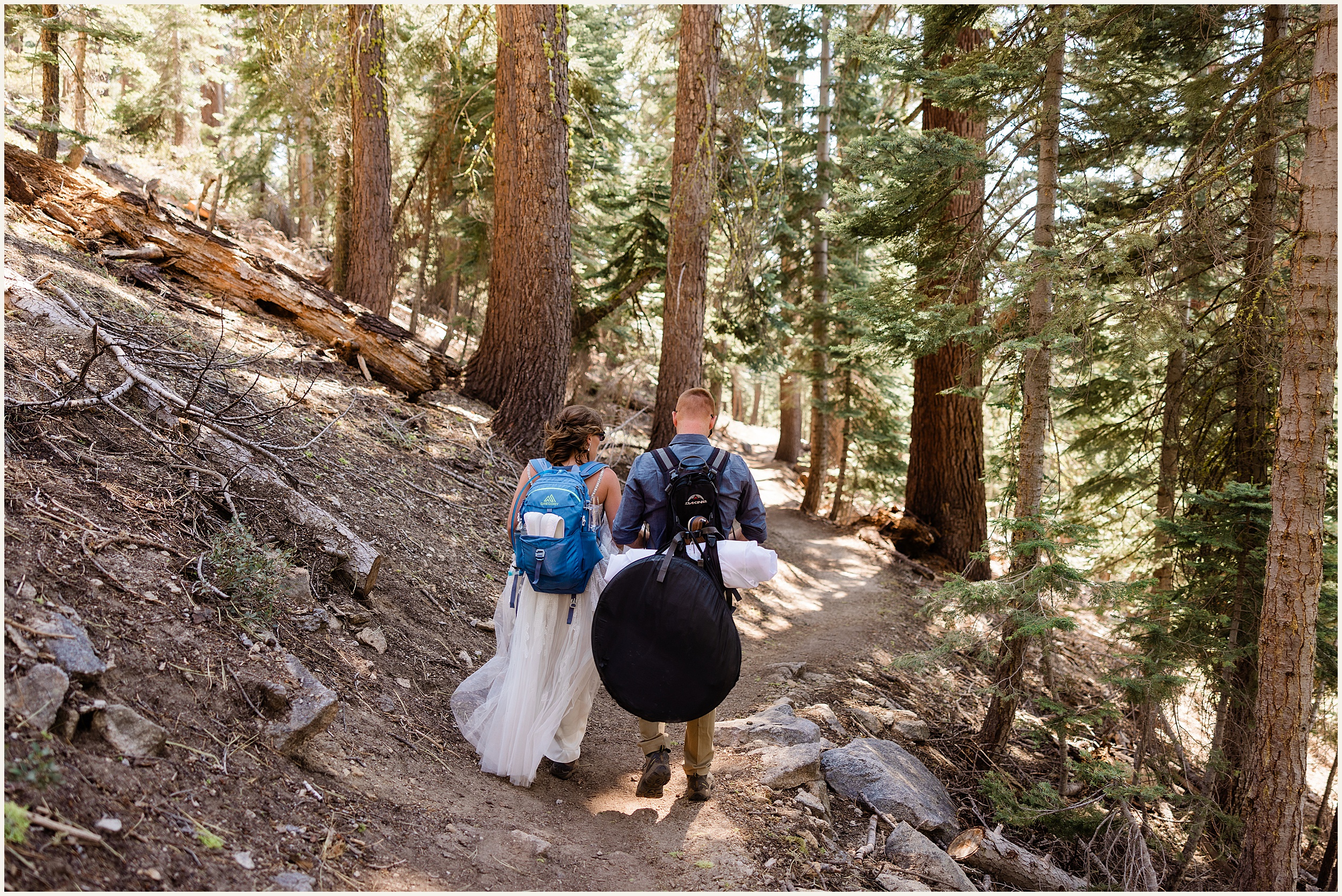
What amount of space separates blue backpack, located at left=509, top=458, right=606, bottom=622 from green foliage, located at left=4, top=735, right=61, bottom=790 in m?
2.10

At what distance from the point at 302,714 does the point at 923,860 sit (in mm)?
3576

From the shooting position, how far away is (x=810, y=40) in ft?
51.4

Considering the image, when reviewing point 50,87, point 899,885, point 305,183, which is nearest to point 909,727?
point 899,885

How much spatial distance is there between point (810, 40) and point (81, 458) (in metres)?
15.9

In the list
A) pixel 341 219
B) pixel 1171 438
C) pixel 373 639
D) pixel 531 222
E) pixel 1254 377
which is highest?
pixel 341 219

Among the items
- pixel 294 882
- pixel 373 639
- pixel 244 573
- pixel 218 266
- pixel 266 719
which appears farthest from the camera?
pixel 218 266

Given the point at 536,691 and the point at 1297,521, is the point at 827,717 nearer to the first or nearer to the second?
the point at 536,691

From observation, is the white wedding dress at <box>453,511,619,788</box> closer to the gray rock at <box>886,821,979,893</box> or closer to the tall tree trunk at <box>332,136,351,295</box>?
the gray rock at <box>886,821,979,893</box>

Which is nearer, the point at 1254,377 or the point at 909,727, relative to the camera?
the point at 909,727

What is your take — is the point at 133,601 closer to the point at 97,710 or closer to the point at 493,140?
the point at 97,710

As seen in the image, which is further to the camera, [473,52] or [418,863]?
[473,52]

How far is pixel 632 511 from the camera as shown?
4.03 meters

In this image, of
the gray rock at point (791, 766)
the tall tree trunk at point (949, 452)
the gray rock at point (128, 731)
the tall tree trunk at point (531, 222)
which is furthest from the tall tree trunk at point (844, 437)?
the gray rock at point (128, 731)

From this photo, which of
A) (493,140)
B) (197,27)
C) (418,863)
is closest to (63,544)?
(418,863)
